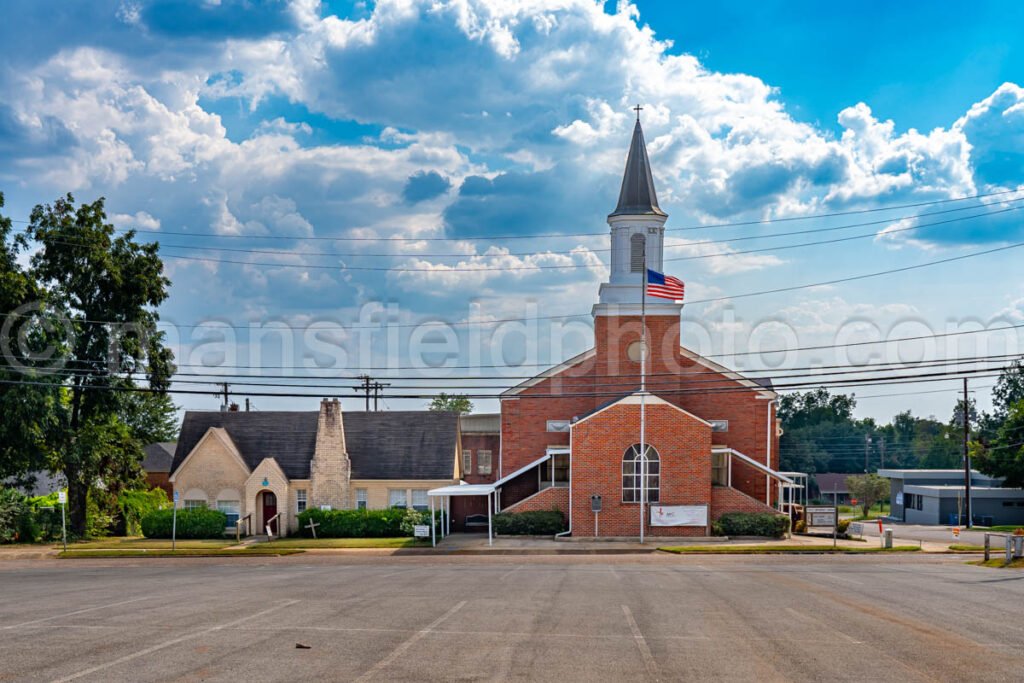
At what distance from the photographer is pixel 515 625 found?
18.9 m

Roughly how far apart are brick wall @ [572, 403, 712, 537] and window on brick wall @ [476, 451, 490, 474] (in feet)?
40.6

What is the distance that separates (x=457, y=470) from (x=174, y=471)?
14764 mm

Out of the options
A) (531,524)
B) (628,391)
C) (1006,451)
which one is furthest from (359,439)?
(1006,451)

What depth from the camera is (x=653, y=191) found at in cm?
5619

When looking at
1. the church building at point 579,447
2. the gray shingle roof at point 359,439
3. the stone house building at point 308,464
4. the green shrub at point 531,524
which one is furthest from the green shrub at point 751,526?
the gray shingle roof at point 359,439

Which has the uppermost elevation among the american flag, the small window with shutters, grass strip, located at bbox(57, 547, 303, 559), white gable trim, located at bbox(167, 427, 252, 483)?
the small window with shutters

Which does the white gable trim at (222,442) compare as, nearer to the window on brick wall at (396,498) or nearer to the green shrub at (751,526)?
the window on brick wall at (396,498)

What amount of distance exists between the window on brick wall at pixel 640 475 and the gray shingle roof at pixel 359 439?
9.94 meters

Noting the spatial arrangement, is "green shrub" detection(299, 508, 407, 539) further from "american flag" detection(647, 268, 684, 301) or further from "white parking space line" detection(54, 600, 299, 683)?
"white parking space line" detection(54, 600, 299, 683)

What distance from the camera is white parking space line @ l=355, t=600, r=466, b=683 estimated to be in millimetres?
14180

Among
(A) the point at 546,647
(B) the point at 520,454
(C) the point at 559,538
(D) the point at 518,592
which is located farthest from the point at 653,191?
(A) the point at 546,647

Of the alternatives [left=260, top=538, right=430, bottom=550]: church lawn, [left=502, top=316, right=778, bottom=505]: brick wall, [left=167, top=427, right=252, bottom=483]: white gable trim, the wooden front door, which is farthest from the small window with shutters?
[left=167, top=427, right=252, bottom=483]: white gable trim

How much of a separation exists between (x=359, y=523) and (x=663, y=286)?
61.2 ft

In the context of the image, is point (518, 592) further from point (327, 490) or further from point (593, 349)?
point (593, 349)
